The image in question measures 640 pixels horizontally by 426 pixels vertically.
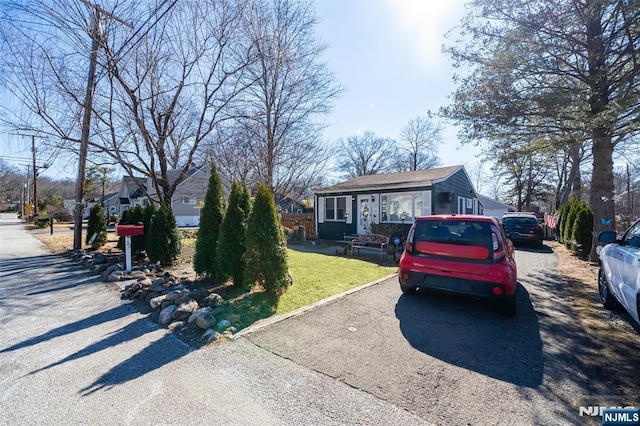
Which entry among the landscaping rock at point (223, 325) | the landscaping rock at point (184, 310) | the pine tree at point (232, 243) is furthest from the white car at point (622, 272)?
the pine tree at point (232, 243)

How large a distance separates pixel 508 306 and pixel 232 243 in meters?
4.80

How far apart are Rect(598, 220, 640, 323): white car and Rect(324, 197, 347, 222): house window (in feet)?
34.5

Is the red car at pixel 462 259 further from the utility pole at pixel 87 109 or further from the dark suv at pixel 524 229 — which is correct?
the utility pole at pixel 87 109

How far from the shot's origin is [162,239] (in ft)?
26.7

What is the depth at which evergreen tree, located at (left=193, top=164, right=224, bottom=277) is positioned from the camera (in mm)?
6270

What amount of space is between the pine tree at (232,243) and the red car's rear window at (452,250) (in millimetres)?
3322

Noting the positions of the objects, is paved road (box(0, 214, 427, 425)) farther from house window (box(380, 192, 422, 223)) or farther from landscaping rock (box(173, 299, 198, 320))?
house window (box(380, 192, 422, 223))

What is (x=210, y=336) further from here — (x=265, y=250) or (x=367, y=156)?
(x=367, y=156)

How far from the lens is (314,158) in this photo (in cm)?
1235

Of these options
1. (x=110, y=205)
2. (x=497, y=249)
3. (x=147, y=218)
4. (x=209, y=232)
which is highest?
(x=110, y=205)

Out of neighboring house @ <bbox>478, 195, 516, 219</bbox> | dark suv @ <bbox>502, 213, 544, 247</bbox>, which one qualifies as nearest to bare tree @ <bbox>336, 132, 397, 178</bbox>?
neighboring house @ <bbox>478, 195, 516, 219</bbox>

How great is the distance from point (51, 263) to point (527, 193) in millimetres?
44529

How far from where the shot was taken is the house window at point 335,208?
14938 millimetres

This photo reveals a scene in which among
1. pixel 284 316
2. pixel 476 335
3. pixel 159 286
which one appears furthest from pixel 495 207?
pixel 159 286
